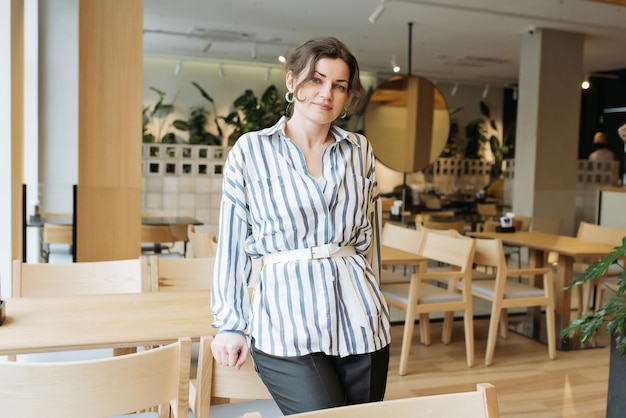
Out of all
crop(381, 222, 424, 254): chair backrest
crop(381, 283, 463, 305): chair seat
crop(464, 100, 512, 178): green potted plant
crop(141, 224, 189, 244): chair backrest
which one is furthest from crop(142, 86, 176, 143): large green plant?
crop(464, 100, 512, 178): green potted plant

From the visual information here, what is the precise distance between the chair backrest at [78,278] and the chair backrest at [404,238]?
2.24m

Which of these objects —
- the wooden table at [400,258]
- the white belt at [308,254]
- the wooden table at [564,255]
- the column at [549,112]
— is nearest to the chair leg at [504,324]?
the wooden table at [564,255]

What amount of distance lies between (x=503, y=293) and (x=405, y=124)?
3.07m

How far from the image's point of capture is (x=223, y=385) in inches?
68.6

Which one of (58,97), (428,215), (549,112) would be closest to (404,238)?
(428,215)

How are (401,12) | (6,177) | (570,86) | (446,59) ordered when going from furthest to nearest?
(446,59) → (570,86) → (401,12) → (6,177)

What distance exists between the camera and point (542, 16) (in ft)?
22.7

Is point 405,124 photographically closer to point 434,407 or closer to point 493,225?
point 493,225

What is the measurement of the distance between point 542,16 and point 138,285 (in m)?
5.69

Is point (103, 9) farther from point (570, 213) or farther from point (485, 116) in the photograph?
point (485, 116)

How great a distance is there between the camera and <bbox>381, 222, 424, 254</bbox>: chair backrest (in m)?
4.52

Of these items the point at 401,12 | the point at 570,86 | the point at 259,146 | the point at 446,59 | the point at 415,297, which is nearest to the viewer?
the point at 259,146

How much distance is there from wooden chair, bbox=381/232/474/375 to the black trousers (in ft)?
8.36

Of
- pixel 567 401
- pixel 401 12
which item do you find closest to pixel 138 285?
pixel 567 401
